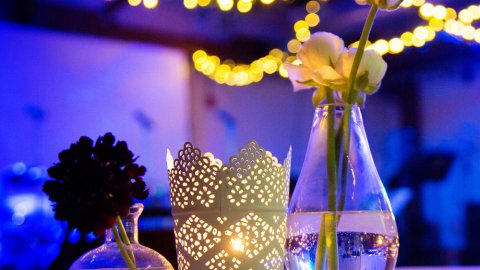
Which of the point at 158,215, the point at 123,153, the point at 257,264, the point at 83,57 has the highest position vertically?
the point at 83,57

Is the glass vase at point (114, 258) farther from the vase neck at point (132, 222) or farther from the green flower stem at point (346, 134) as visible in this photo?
the green flower stem at point (346, 134)

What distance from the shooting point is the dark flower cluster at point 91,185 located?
0.53 m

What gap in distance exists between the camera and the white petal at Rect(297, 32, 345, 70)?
2.04ft

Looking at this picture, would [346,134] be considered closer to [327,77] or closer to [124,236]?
[327,77]

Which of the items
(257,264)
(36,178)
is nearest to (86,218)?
(257,264)

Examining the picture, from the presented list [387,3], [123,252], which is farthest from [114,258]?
[387,3]

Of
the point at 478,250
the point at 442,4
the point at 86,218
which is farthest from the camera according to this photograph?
the point at 478,250

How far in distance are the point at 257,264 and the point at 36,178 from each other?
9.54 ft

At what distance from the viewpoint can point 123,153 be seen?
57cm

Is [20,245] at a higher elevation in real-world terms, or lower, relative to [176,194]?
lower

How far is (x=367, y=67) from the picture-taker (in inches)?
24.1

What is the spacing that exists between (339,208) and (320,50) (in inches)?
5.4

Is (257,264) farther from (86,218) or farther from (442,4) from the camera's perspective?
(442,4)

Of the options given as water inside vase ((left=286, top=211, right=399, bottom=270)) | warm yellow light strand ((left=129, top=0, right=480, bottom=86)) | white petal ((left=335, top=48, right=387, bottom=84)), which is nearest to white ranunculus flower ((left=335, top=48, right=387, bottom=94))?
white petal ((left=335, top=48, right=387, bottom=84))
